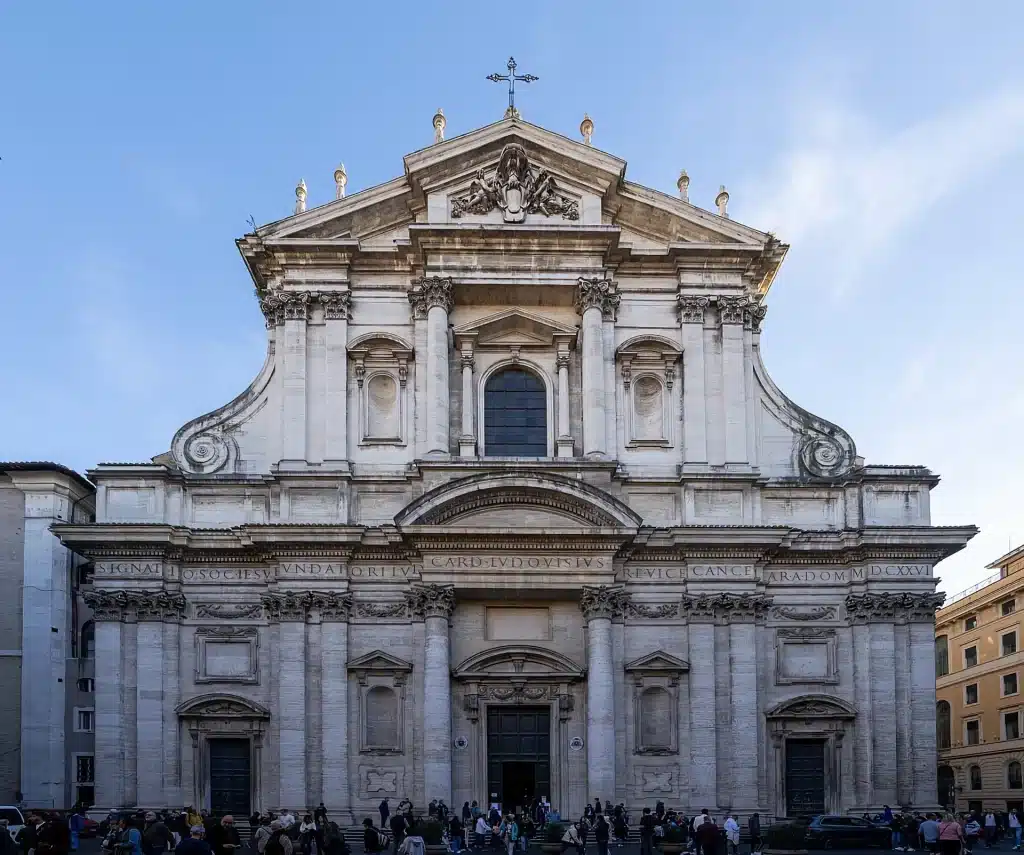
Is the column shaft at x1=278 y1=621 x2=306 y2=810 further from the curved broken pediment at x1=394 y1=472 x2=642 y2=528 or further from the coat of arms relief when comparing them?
the coat of arms relief

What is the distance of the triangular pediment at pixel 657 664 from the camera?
34594mm

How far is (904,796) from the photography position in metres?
34.3

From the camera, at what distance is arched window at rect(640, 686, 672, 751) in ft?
113

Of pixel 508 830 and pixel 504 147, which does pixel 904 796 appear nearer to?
pixel 508 830

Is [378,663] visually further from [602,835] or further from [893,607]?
[893,607]

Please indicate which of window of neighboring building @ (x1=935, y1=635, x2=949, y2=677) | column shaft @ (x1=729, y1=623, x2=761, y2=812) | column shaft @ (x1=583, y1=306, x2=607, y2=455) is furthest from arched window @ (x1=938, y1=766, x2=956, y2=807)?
column shaft @ (x1=583, y1=306, x2=607, y2=455)

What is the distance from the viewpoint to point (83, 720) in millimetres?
41438

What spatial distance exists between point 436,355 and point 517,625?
6.78 meters

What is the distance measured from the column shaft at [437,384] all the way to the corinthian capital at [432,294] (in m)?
0.15

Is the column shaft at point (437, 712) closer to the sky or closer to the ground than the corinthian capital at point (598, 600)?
closer to the ground

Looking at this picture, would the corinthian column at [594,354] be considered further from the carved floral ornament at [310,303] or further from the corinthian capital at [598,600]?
the carved floral ornament at [310,303]

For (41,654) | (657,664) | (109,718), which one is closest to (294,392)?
(109,718)

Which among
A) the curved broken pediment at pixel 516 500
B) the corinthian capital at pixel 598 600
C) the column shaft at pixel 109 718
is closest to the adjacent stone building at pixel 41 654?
the column shaft at pixel 109 718

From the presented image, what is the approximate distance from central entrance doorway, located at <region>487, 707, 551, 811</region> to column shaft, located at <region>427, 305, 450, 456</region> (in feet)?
21.4
